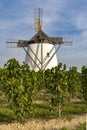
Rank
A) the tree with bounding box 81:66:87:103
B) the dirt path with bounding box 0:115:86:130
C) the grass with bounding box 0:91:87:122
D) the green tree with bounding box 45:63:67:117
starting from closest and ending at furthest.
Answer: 1. the dirt path with bounding box 0:115:86:130
2. the grass with bounding box 0:91:87:122
3. the green tree with bounding box 45:63:67:117
4. the tree with bounding box 81:66:87:103

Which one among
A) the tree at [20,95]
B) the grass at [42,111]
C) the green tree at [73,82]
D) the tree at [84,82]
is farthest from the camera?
the green tree at [73,82]

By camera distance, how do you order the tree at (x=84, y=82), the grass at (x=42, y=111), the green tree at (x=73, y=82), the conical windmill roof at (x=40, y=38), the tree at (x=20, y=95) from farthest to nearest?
1. the conical windmill roof at (x=40, y=38)
2. the green tree at (x=73, y=82)
3. the tree at (x=84, y=82)
4. the grass at (x=42, y=111)
5. the tree at (x=20, y=95)

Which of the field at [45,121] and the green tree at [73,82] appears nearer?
the field at [45,121]

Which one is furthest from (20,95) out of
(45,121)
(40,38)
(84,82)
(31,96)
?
(40,38)

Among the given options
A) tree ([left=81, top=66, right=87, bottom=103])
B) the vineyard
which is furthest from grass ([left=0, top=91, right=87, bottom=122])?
tree ([left=81, top=66, right=87, bottom=103])

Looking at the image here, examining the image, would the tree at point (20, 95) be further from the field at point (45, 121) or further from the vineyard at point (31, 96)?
the field at point (45, 121)

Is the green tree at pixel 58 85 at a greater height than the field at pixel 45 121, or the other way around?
the green tree at pixel 58 85

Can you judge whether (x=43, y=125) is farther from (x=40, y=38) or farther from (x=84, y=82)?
(x=40, y=38)

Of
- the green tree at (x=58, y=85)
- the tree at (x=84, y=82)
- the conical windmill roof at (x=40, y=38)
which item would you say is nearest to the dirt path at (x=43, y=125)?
the green tree at (x=58, y=85)

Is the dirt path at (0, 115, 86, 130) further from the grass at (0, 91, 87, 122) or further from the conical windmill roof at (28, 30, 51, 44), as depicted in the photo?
the conical windmill roof at (28, 30, 51, 44)

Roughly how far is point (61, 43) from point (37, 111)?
38751 mm

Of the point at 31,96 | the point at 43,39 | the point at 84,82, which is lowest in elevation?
the point at 31,96

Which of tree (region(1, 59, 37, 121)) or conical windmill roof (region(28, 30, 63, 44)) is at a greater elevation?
conical windmill roof (region(28, 30, 63, 44))

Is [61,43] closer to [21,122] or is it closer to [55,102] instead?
[55,102]
